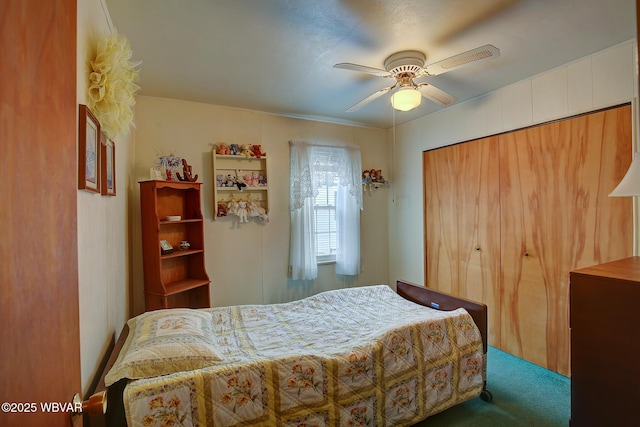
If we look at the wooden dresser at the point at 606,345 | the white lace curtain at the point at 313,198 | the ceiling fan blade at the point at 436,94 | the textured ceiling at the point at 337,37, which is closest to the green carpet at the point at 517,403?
the wooden dresser at the point at 606,345

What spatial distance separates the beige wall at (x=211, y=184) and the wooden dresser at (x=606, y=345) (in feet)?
8.21

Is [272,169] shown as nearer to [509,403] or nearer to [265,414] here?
[265,414]

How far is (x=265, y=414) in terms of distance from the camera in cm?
139

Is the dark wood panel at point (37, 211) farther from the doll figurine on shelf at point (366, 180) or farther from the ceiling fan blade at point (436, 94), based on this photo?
the doll figurine on shelf at point (366, 180)

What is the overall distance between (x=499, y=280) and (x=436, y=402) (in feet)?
5.01

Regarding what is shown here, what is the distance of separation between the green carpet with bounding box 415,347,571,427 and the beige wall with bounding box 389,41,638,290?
1413mm

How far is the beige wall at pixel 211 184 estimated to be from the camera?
9.34ft

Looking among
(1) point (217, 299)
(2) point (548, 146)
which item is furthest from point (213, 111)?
(2) point (548, 146)

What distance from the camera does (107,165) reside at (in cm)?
162

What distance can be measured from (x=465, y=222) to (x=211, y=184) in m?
2.73

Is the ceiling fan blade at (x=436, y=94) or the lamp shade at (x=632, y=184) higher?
the ceiling fan blade at (x=436, y=94)

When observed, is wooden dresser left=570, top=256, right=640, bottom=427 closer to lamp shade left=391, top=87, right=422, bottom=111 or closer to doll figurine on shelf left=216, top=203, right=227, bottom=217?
lamp shade left=391, top=87, right=422, bottom=111

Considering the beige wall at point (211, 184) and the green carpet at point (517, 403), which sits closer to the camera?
the green carpet at point (517, 403)

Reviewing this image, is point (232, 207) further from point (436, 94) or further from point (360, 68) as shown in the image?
point (436, 94)
